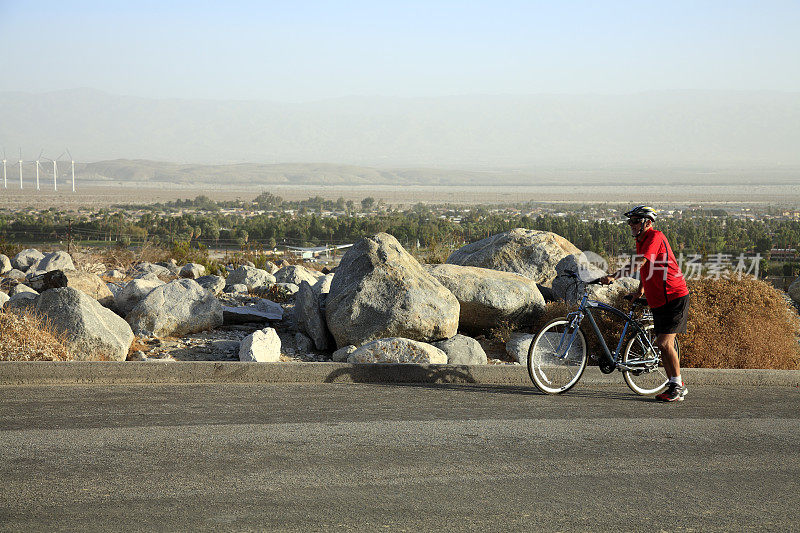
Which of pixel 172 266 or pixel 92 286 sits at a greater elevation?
pixel 92 286

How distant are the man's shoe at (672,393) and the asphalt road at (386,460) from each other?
4.8 inches

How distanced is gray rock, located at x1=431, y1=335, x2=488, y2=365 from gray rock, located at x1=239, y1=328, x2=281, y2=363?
85.3 inches

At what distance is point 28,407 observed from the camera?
6.71 metres

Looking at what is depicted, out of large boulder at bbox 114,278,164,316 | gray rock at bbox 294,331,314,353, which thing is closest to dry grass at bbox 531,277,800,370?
gray rock at bbox 294,331,314,353

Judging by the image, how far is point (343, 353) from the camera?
977 centimetres

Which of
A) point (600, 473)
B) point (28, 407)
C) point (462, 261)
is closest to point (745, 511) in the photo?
point (600, 473)

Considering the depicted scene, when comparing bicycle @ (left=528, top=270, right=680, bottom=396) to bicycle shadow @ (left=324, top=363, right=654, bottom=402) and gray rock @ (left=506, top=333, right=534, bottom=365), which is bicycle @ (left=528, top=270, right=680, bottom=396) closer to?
bicycle shadow @ (left=324, top=363, right=654, bottom=402)

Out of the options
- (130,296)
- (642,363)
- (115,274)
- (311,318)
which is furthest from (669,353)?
(115,274)

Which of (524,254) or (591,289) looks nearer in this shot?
(591,289)

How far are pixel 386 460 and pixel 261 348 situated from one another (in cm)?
409

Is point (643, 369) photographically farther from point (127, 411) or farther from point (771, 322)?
point (127, 411)

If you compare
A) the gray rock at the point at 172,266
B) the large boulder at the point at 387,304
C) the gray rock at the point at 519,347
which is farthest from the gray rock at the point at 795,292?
the gray rock at the point at 172,266

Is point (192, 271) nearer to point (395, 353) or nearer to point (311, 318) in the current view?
point (311, 318)

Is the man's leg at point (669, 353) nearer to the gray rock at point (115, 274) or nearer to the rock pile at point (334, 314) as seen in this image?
the rock pile at point (334, 314)
